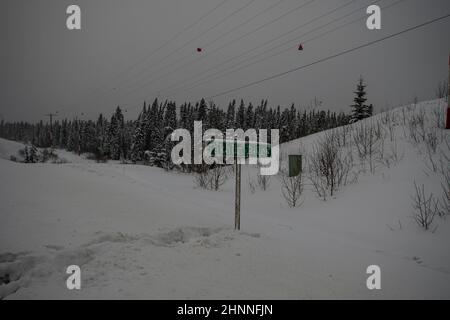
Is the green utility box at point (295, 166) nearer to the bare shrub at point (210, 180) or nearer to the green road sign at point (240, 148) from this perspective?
the bare shrub at point (210, 180)

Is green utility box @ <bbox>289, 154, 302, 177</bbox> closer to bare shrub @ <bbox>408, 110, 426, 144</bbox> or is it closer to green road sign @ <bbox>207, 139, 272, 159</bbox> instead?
bare shrub @ <bbox>408, 110, 426, 144</bbox>

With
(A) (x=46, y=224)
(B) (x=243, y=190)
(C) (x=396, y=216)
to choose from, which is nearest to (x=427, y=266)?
(C) (x=396, y=216)

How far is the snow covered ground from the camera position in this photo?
266 cm

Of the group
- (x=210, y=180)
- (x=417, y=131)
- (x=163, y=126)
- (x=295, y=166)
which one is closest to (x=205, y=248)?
(x=295, y=166)

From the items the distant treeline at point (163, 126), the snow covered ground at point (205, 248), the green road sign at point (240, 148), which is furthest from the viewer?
the distant treeline at point (163, 126)

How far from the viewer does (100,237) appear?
12.2 ft

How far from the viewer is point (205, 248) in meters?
3.68

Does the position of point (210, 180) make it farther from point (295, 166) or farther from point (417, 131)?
point (417, 131)

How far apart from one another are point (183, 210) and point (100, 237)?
8.12 ft

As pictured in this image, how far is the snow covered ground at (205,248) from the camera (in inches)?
105

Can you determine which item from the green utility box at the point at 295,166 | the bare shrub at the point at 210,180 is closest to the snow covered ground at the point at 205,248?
the green utility box at the point at 295,166

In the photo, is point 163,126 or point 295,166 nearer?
point 295,166

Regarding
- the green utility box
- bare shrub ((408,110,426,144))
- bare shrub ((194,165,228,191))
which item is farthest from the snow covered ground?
bare shrub ((194,165,228,191))

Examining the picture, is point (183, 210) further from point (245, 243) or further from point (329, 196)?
point (329, 196)
